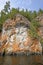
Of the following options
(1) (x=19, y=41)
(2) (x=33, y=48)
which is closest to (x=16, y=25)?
(1) (x=19, y=41)

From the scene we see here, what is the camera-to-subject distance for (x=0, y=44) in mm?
74125

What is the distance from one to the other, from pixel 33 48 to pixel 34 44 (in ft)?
6.99

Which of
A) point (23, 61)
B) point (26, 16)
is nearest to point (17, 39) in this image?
point (26, 16)

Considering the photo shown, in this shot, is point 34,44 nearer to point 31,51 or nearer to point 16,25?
point 31,51

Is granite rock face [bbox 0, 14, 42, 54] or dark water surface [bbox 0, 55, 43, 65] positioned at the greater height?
granite rock face [bbox 0, 14, 42, 54]

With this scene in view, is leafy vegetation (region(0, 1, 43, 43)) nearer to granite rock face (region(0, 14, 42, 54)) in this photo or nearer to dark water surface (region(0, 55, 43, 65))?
granite rock face (region(0, 14, 42, 54))

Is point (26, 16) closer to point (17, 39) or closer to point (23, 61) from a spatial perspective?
point (17, 39)

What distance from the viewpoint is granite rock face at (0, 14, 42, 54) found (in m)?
70.1

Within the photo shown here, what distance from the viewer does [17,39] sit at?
73.4m

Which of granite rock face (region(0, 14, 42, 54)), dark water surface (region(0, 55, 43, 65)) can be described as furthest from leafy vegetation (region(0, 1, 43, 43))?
dark water surface (region(0, 55, 43, 65))

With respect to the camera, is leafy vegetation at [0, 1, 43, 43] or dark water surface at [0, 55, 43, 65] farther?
leafy vegetation at [0, 1, 43, 43]

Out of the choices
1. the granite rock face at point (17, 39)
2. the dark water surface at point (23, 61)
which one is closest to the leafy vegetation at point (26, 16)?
the granite rock face at point (17, 39)

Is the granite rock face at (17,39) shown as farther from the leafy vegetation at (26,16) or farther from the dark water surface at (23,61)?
the dark water surface at (23,61)

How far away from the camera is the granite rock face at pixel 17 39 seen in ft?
230
